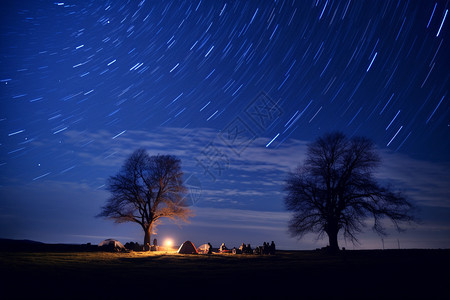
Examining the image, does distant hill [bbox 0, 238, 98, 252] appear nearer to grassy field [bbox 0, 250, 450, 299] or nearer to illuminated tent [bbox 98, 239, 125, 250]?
illuminated tent [bbox 98, 239, 125, 250]

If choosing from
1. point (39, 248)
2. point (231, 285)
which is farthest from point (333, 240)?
point (39, 248)

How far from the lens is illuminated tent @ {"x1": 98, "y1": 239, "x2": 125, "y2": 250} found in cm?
3075

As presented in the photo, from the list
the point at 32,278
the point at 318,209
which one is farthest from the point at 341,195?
the point at 32,278

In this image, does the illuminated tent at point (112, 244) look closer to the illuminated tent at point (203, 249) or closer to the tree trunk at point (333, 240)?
the illuminated tent at point (203, 249)

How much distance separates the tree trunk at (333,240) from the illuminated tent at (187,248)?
13952 mm

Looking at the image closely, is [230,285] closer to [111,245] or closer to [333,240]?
[333,240]

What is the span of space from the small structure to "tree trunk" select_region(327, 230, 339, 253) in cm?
2093

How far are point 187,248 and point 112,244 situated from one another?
7.72 metres

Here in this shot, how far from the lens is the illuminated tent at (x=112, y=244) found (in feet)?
101

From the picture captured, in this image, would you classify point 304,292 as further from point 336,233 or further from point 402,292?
point 336,233

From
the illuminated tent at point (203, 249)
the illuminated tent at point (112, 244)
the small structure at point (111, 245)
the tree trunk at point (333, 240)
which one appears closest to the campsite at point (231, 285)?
the tree trunk at point (333, 240)

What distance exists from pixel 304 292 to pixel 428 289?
475 cm

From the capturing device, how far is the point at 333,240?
2961 cm

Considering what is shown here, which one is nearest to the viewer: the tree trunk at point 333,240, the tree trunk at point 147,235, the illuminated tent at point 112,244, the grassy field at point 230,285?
the grassy field at point 230,285
